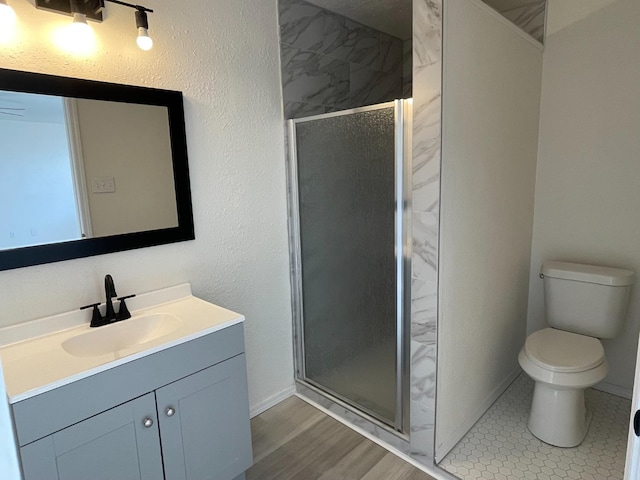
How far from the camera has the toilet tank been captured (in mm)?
2191

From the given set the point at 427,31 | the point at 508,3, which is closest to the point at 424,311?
the point at 427,31

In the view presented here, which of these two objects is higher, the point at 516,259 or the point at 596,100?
the point at 596,100

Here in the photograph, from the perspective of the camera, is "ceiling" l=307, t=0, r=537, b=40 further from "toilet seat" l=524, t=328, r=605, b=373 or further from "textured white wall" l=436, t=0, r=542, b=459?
"toilet seat" l=524, t=328, r=605, b=373

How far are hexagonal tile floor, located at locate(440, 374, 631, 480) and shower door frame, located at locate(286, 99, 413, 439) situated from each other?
0.36 meters

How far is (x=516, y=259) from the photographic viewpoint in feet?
8.20

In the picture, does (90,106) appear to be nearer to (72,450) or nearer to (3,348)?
(3,348)

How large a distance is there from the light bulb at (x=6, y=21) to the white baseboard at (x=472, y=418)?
246cm

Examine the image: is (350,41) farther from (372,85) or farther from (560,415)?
(560,415)

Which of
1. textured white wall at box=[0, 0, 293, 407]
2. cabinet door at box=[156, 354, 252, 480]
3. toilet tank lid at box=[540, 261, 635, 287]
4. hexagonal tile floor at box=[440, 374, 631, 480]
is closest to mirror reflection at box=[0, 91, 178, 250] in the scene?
textured white wall at box=[0, 0, 293, 407]

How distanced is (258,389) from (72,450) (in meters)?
1.25

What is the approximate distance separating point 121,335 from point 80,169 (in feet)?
2.35

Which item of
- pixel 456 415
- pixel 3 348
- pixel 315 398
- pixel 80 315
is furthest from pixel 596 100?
pixel 3 348

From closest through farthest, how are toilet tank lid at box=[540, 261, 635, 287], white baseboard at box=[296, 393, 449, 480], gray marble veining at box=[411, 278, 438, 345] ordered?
gray marble veining at box=[411, 278, 438, 345] < white baseboard at box=[296, 393, 449, 480] < toilet tank lid at box=[540, 261, 635, 287]

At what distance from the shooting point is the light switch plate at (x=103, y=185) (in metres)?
1.68
